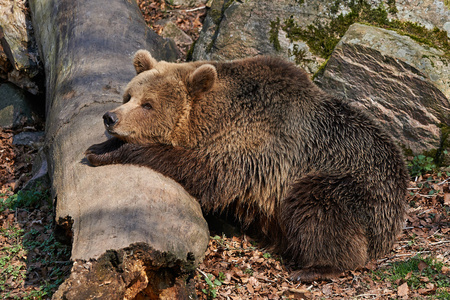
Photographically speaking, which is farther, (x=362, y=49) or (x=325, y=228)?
(x=362, y=49)

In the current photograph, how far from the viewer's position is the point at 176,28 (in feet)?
34.9

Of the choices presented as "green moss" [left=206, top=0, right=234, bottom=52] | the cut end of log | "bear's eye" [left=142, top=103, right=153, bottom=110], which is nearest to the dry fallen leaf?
the cut end of log

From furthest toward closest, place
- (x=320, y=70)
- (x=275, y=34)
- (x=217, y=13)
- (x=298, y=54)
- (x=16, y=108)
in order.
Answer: (x=217, y=13), (x=16, y=108), (x=275, y=34), (x=298, y=54), (x=320, y=70)

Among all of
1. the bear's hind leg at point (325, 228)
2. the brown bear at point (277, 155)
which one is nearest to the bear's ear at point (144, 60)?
the brown bear at point (277, 155)

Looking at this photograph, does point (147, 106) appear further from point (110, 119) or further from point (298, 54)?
point (298, 54)

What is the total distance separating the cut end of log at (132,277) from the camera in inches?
139

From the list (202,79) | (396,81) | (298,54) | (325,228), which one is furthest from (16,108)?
(396,81)

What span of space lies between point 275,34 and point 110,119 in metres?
4.55

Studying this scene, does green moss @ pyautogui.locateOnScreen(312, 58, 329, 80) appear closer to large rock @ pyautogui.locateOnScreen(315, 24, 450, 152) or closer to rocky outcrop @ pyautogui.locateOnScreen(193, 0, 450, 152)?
A: rocky outcrop @ pyautogui.locateOnScreen(193, 0, 450, 152)

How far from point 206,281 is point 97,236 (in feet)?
5.26

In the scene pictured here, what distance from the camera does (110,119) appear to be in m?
5.09

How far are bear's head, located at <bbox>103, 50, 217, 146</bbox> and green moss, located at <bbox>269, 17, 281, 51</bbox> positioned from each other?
334cm

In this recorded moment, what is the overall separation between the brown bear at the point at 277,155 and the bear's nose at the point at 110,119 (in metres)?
0.03

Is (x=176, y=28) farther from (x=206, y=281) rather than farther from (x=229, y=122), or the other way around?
(x=206, y=281)
